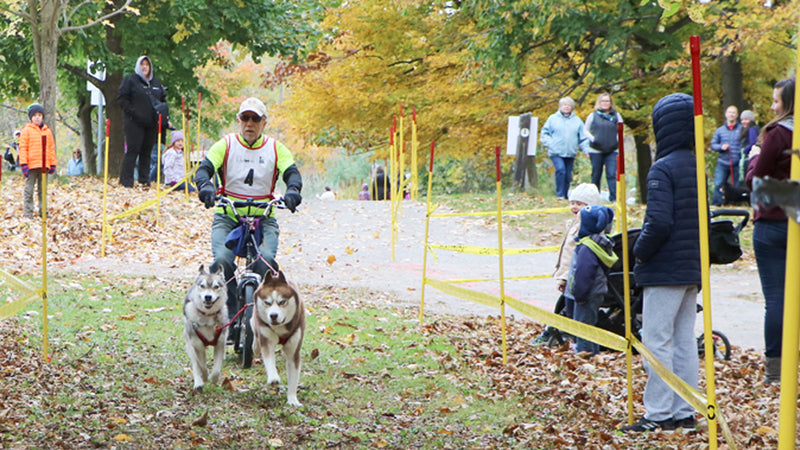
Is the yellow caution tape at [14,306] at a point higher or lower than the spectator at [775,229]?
lower

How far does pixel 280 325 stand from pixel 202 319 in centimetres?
60

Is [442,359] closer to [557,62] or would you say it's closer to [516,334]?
[516,334]

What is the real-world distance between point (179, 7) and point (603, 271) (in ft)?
49.1

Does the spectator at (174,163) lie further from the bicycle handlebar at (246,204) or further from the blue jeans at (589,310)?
the blue jeans at (589,310)

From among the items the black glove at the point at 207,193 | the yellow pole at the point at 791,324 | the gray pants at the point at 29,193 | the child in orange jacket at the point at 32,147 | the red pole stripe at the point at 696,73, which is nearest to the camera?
the yellow pole at the point at 791,324

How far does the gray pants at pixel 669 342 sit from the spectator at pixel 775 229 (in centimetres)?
96

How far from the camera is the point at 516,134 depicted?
2097cm

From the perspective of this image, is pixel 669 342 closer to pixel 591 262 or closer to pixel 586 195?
pixel 591 262

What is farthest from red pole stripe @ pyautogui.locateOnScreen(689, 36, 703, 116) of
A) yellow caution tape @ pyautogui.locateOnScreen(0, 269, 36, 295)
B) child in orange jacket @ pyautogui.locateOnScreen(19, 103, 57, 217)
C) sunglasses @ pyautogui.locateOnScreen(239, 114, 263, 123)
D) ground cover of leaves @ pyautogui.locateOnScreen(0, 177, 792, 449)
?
child in orange jacket @ pyautogui.locateOnScreen(19, 103, 57, 217)

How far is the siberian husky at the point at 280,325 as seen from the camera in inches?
245

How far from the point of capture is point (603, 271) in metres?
8.13

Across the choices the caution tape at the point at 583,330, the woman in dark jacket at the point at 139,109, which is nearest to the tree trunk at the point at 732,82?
the woman in dark jacket at the point at 139,109

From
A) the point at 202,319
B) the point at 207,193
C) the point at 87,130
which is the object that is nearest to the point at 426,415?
the point at 202,319

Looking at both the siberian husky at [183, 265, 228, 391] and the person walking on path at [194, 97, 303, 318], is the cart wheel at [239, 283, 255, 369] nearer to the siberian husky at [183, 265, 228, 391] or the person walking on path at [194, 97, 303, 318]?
the person walking on path at [194, 97, 303, 318]
